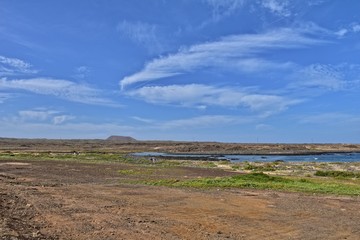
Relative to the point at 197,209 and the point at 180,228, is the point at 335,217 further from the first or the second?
the point at 180,228

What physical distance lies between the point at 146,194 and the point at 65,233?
1026 centimetres

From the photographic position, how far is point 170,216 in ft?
53.6

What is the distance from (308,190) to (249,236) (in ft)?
48.5

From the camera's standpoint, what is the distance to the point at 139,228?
13.8m

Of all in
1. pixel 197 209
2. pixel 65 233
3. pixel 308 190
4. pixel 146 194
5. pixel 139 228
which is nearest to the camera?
pixel 65 233

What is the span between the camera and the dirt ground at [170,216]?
43.2 ft

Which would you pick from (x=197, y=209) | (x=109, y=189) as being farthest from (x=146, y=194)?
(x=197, y=209)

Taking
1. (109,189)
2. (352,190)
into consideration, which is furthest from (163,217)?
(352,190)

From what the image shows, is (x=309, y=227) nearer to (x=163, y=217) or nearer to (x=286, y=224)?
(x=286, y=224)

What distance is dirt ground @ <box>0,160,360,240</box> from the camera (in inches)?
518

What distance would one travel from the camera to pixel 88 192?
22.9 metres

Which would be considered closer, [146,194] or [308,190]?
[146,194]

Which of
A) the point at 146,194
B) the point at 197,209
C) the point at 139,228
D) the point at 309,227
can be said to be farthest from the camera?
the point at 146,194

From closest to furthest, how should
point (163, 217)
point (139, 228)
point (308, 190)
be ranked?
point (139, 228)
point (163, 217)
point (308, 190)
